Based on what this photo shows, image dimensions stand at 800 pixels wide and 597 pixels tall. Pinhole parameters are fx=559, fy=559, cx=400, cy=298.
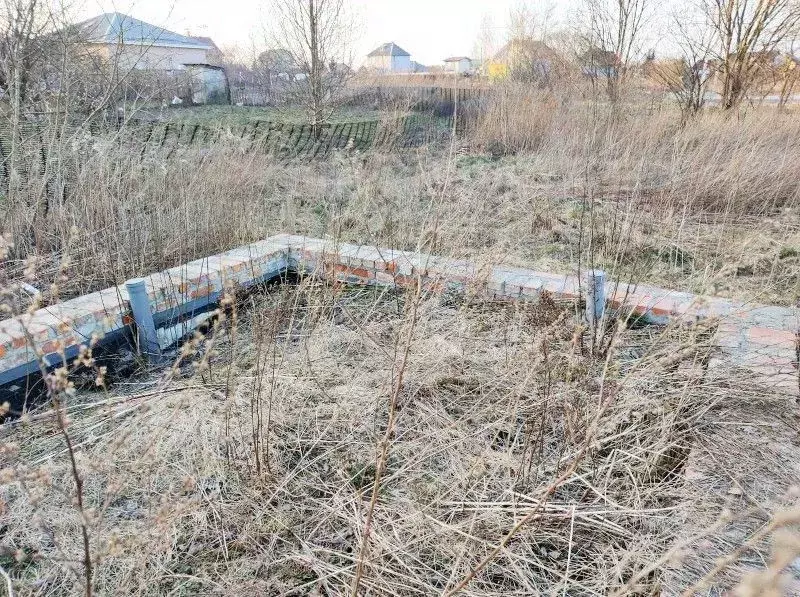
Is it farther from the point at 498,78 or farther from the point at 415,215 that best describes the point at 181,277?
the point at 498,78

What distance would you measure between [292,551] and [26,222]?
3836mm

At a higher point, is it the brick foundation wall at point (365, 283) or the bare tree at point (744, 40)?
the bare tree at point (744, 40)

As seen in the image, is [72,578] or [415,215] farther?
[415,215]

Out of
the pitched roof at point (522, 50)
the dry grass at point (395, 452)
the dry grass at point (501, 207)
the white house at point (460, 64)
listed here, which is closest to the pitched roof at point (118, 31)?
the dry grass at point (501, 207)

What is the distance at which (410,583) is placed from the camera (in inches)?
76.8

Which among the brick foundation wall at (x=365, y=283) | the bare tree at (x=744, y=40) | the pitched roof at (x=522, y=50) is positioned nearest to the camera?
the brick foundation wall at (x=365, y=283)

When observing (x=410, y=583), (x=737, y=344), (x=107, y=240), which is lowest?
(x=410, y=583)

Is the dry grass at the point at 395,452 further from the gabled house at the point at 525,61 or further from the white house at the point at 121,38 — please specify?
the gabled house at the point at 525,61

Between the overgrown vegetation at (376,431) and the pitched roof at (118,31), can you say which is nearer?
the overgrown vegetation at (376,431)

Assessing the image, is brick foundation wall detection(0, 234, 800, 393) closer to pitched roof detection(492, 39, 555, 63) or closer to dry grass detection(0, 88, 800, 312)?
dry grass detection(0, 88, 800, 312)

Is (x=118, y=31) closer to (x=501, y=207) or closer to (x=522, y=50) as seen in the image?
(x=501, y=207)

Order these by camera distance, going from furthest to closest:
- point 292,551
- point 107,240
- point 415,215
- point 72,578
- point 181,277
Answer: point 415,215 → point 107,240 → point 181,277 → point 292,551 → point 72,578

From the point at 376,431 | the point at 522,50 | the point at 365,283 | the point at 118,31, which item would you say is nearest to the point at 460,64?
the point at 522,50

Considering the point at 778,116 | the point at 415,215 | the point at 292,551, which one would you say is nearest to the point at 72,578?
the point at 292,551
